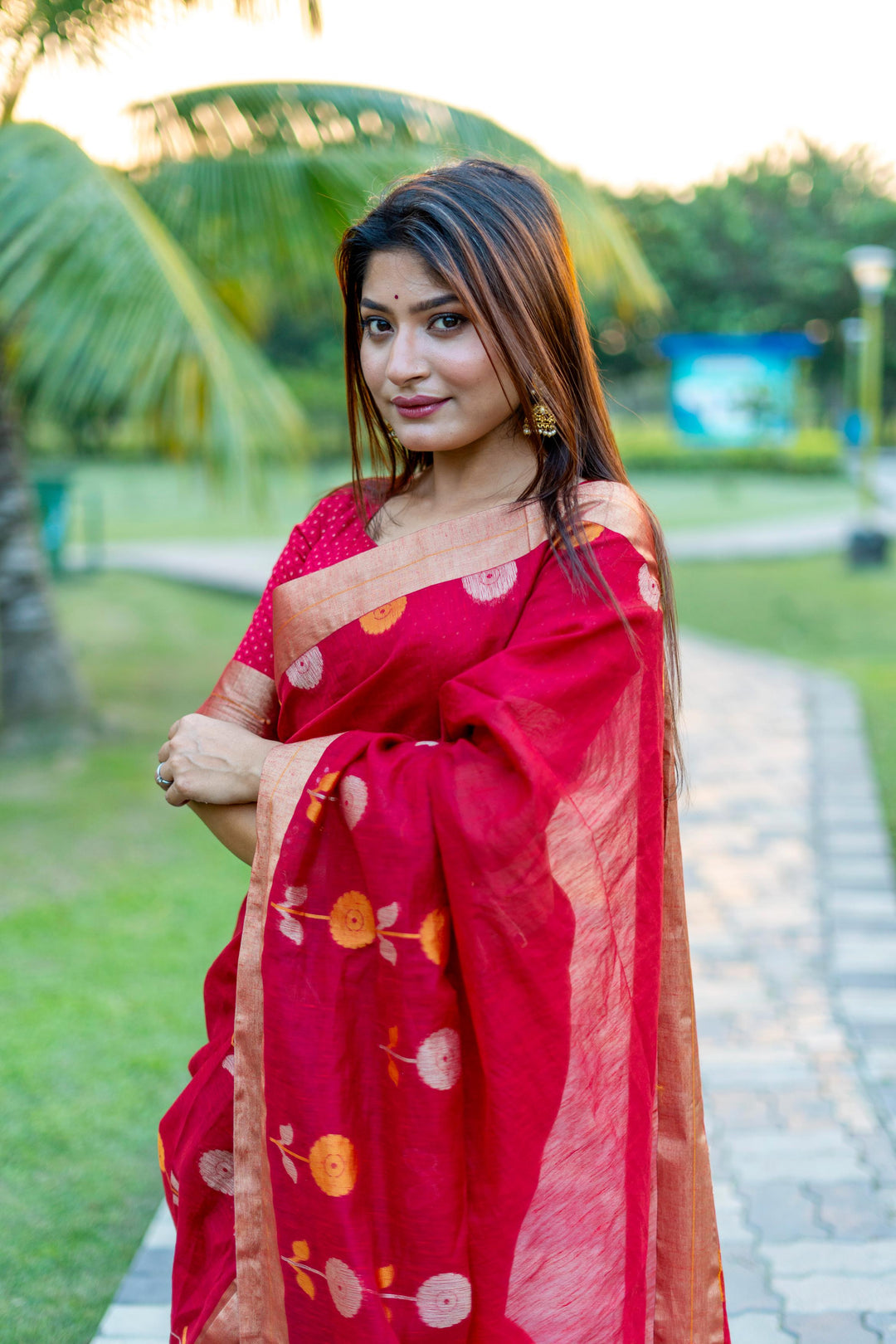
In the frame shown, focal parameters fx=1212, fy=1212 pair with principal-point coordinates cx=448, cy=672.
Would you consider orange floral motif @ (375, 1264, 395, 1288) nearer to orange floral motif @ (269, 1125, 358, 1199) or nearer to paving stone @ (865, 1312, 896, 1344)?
orange floral motif @ (269, 1125, 358, 1199)

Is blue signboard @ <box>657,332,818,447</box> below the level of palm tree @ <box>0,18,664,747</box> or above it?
below

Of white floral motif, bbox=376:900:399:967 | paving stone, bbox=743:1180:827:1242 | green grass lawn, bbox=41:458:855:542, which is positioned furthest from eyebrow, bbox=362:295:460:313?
green grass lawn, bbox=41:458:855:542

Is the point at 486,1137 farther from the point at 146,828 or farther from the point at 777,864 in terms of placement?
the point at 146,828

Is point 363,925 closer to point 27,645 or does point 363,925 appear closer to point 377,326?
point 377,326

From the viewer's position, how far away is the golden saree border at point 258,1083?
4.24 ft

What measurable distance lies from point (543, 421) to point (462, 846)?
→ 0.48 meters

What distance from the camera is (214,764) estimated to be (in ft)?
4.41

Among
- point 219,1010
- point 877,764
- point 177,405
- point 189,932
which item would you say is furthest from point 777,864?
point 219,1010

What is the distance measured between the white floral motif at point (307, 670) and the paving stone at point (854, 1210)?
161 cm

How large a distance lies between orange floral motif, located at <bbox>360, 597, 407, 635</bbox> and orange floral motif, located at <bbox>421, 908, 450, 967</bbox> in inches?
12.4

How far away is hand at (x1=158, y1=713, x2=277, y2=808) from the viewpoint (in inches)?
52.7

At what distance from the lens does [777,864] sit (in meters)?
4.40

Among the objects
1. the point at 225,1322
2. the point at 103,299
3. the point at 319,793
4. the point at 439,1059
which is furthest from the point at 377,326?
the point at 103,299

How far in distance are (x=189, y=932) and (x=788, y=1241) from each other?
216 cm
